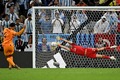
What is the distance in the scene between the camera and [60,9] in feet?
62.2

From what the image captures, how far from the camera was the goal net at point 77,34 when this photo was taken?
18295 millimetres

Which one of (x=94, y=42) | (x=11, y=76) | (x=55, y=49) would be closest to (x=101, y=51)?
(x=94, y=42)

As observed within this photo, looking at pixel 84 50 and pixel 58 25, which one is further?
pixel 58 25

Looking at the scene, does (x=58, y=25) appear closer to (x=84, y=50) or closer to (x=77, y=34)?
(x=77, y=34)

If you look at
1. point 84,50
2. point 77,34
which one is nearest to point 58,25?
point 77,34

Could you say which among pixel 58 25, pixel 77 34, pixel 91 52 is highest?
pixel 58 25

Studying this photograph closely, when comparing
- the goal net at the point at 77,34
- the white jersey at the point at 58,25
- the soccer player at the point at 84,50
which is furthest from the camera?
the white jersey at the point at 58,25

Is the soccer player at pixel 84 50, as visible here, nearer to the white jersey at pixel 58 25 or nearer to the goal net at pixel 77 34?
the goal net at pixel 77 34

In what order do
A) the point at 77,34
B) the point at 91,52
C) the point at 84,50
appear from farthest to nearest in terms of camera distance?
the point at 77,34 < the point at 84,50 < the point at 91,52

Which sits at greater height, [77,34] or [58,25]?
[58,25]

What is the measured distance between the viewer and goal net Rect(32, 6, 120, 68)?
18.3 metres

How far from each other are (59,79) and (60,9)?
635cm

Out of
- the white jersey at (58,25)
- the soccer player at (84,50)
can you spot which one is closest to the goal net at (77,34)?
the white jersey at (58,25)

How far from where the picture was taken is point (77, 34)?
60.4 ft
